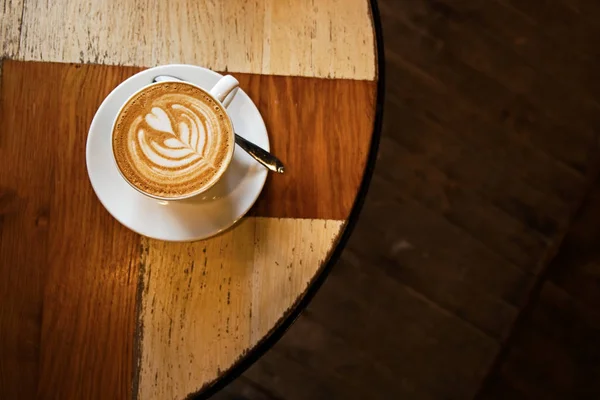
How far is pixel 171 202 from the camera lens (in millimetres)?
563

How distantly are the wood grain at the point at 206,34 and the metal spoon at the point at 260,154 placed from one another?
0.20ft

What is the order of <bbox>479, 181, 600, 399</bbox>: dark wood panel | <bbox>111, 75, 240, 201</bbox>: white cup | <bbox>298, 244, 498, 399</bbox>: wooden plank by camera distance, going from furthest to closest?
<bbox>479, 181, 600, 399</bbox>: dark wood panel, <bbox>298, 244, 498, 399</bbox>: wooden plank, <bbox>111, 75, 240, 201</bbox>: white cup

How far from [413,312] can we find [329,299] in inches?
7.3

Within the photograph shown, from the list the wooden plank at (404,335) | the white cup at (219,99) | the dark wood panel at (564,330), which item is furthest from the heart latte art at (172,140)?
the dark wood panel at (564,330)

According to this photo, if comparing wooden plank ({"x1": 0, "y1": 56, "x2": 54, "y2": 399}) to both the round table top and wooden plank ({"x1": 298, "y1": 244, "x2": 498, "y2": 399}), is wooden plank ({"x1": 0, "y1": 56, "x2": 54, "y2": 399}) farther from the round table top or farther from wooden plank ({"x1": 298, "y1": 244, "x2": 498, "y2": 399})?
wooden plank ({"x1": 298, "y1": 244, "x2": 498, "y2": 399})

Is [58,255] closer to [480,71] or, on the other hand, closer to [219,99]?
[219,99]

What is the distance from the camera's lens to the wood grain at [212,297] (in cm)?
56

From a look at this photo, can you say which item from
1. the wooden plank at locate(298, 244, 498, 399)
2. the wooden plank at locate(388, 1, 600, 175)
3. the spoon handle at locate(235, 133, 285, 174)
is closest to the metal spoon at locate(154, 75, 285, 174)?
the spoon handle at locate(235, 133, 285, 174)

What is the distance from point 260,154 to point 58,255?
230 millimetres

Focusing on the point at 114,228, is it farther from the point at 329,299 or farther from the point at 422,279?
the point at 422,279

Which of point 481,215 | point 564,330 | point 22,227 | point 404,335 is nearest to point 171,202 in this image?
point 22,227

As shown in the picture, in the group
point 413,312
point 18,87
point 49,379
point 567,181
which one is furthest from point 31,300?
point 567,181

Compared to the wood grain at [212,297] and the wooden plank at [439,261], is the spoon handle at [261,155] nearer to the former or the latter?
the wood grain at [212,297]

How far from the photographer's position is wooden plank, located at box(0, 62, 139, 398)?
543 millimetres
